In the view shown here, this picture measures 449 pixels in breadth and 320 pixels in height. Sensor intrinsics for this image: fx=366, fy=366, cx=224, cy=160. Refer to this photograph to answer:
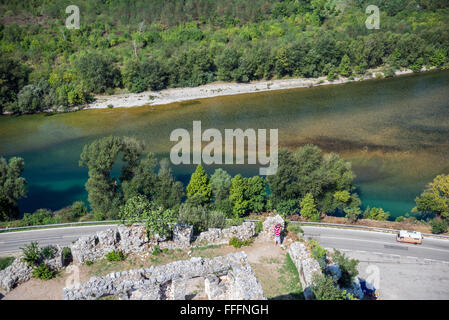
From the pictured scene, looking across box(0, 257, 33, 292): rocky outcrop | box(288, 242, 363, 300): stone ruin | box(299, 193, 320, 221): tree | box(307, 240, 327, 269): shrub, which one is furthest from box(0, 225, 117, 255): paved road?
box(307, 240, 327, 269): shrub

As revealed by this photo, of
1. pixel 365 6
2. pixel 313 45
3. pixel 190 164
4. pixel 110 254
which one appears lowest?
pixel 110 254

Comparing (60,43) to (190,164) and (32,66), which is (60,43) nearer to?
(32,66)

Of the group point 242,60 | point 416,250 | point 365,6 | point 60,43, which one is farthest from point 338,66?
point 60,43

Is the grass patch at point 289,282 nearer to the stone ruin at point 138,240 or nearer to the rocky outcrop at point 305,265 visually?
the rocky outcrop at point 305,265

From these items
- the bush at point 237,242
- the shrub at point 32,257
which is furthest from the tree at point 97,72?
the bush at point 237,242

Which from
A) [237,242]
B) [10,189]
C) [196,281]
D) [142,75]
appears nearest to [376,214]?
[237,242]

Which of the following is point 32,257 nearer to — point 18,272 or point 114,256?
point 18,272
